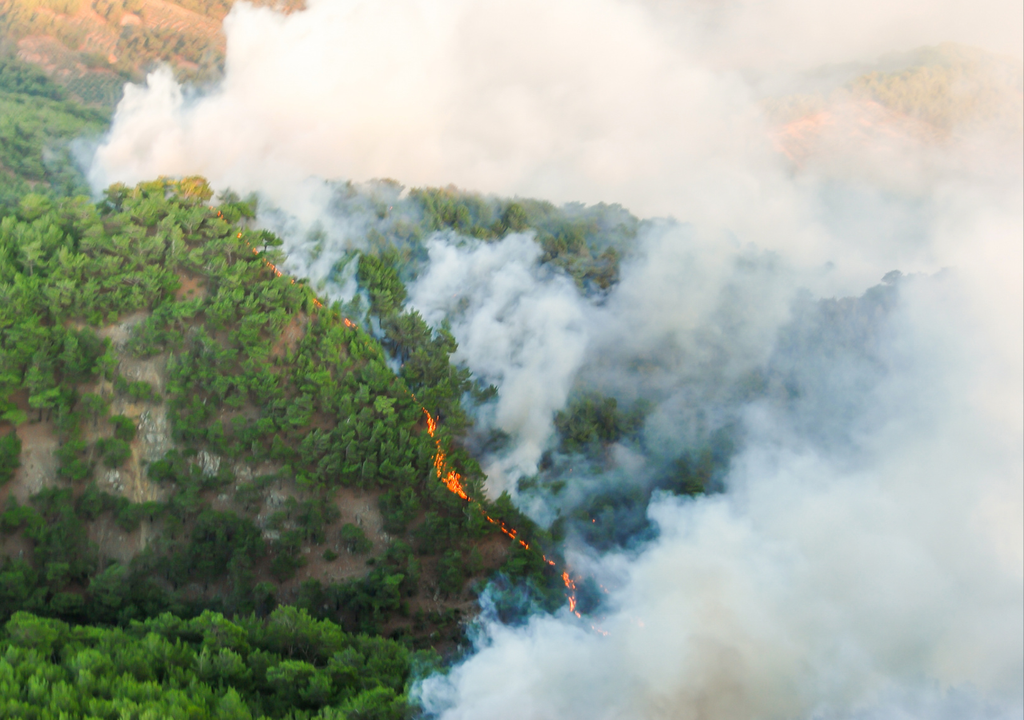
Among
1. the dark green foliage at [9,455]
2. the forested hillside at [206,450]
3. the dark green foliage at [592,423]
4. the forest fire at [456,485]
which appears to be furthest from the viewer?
the dark green foliage at [592,423]

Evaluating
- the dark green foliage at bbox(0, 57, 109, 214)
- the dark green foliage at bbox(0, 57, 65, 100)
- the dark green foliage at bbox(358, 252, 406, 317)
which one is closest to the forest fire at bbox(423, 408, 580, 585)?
the dark green foliage at bbox(358, 252, 406, 317)

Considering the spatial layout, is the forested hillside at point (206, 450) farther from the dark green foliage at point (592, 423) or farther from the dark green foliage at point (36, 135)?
the dark green foliage at point (36, 135)

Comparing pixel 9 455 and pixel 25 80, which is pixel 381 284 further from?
pixel 25 80

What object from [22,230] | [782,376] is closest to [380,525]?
[22,230]

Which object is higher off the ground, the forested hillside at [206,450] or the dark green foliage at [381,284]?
the dark green foliage at [381,284]

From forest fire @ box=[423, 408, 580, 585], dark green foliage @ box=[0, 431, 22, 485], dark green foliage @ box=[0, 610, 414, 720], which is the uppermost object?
forest fire @ box=[423, 408, 580, 585]

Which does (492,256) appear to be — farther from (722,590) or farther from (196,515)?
(722,590)

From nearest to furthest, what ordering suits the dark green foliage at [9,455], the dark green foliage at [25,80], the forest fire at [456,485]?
the dark green foliage at [9,455] → the forest fire at [456,485] → the dark green foliage at [25,80]

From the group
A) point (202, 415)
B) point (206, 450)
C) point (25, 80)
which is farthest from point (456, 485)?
point (25, 80)

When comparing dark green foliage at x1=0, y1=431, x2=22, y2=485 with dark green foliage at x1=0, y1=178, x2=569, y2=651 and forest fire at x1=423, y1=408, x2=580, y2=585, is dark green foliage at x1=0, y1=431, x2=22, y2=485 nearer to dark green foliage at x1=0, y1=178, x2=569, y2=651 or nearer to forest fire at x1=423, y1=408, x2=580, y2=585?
dark green foliage at x1=0, y1=178, x2=569, y2=651

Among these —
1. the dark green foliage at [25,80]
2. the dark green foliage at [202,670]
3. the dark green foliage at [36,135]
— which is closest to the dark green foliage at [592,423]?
the dark green foliage at [202,670]
